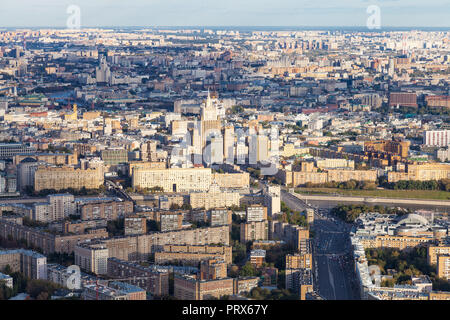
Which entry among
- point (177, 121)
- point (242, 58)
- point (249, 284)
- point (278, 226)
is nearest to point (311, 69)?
point (242, 58)

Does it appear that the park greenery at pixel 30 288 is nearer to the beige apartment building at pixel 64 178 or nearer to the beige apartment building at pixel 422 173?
the beige apartment building at pixel 64 178

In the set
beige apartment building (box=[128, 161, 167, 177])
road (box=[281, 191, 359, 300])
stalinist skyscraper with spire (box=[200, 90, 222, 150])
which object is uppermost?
stalinist skyscraper with spire (box=[200, 90, 222, 150])

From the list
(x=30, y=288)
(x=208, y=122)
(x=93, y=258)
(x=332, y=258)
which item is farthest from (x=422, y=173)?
(x=30, y=288)

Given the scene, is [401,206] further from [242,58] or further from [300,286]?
[242,58]

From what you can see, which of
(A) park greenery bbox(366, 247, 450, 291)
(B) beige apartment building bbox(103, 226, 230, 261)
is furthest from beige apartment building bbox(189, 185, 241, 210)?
(A) park greenery bbox(366, 247, 450, 291)

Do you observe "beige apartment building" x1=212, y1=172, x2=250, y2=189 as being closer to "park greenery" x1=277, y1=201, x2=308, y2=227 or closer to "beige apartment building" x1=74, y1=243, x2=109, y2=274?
"park greenery" x1=277, y1=201, x2=308, y2=227
